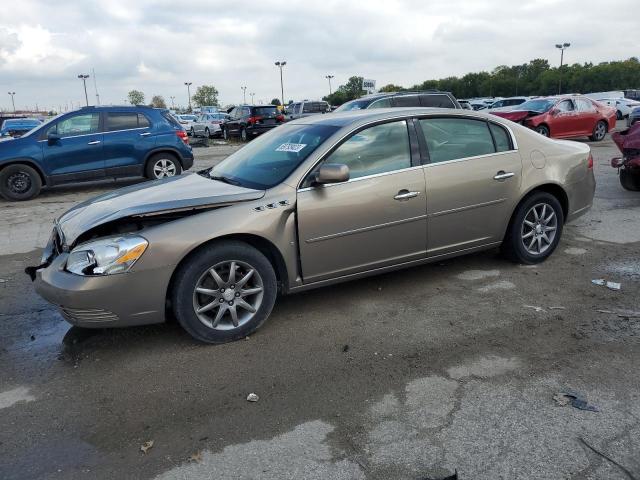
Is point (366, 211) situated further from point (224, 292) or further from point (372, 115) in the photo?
point (224, 292)

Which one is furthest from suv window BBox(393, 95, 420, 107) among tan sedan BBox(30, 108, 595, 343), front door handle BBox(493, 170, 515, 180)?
front door handle BBox(493, 170, 515, 180)

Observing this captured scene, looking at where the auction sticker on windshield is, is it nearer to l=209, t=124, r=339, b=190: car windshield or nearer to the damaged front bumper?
l=209, t=124, r=339, b=190: car windshield

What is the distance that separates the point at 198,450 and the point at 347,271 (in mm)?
1932

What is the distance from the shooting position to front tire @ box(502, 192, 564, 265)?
16.7 feet

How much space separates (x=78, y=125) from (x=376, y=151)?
8.29 m

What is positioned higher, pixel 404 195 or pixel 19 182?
pixel 404 195

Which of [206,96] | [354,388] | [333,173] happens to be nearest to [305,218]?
[333,173]

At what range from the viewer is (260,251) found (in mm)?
3941

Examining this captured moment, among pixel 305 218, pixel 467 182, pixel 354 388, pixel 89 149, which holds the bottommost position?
pixel 354 388

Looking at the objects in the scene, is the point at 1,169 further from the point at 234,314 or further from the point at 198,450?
the point at 198,450

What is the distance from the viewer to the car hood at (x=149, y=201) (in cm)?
372

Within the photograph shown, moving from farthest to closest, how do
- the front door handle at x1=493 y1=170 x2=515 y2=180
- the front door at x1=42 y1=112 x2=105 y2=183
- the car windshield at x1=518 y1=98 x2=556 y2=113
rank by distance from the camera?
the car windshield at x1=518 y1=98 x2=556 y2=113 < the front door at x1=42 y1=112 x2=105 y2=183 < the front door handle at x1=493 y1=170 x2=515 y2=180

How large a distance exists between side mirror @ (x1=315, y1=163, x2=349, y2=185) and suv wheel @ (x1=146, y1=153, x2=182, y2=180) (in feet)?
26.6

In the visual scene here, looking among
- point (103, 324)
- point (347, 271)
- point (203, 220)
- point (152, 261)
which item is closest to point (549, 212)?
point (347, 271)
